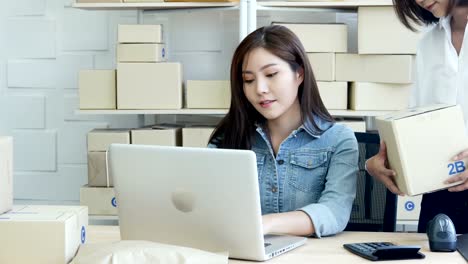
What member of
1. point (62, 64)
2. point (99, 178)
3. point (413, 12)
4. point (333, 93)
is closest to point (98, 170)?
point (99, 178)

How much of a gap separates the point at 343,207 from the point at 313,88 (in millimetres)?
362

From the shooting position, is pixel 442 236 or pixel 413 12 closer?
pixel 442 236

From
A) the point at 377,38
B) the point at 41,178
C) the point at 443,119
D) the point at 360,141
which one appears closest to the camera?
the point at 443,119

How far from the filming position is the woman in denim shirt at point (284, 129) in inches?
80.5

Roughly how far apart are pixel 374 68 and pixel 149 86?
0.92m

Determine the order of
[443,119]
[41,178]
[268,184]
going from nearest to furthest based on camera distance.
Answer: [443,119], [268,184], [41,178]

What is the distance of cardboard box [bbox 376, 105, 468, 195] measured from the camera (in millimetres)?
1727

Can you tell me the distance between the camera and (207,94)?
10.5 feet

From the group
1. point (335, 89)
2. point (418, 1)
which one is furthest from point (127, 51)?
point (418, 1)

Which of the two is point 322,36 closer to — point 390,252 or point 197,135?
point 197,135

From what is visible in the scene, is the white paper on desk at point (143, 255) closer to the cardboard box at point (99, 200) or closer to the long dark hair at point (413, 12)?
the long dark hair at point (413, 12)

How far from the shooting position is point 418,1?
2041 millimetres

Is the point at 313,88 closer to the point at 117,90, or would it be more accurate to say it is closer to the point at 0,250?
the point at 0,250

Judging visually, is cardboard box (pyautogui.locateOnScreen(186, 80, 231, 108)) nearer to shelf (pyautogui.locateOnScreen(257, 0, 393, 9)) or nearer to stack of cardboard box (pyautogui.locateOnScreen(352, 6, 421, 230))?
shelf (pyautogui.locateOnScreen(257, 0, 393, 9))
